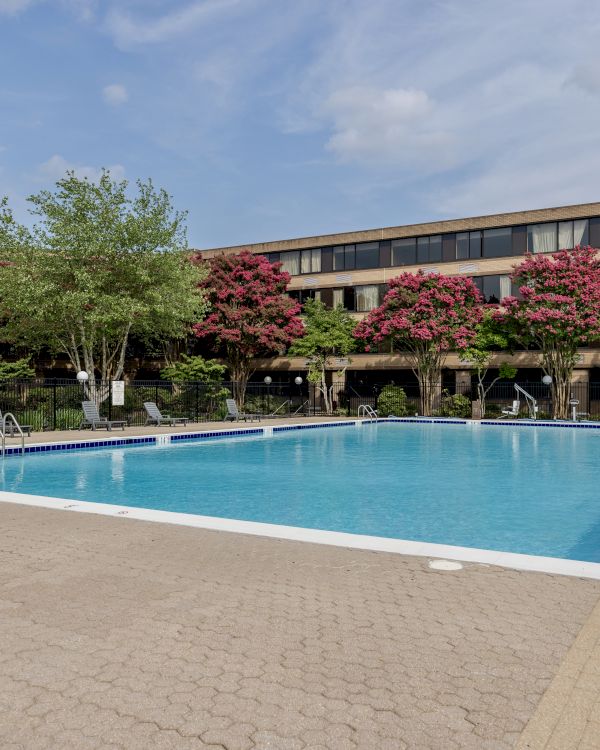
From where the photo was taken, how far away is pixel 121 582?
5746 mm

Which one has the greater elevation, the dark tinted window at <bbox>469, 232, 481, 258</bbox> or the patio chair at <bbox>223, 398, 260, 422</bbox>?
the dark tinted window at <bbox>469, 232, 481, 258</bbox>

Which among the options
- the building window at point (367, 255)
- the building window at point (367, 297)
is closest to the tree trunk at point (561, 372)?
the building window at point (367, 297)

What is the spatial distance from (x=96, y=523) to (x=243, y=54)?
10.5 m

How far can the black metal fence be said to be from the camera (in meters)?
27.4

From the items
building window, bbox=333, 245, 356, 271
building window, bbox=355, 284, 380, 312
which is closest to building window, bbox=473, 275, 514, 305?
building window, bbox=355, 284, 380, 312


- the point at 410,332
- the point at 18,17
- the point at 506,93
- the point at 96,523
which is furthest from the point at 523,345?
the point at 96,523

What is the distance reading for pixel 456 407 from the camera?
36125 mm

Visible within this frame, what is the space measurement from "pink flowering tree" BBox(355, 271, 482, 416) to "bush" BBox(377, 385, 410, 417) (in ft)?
3.96

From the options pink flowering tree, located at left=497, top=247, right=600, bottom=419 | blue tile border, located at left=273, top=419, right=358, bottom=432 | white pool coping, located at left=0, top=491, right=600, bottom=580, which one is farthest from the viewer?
pink flowering tree, located at left=497, top=247, right=600, bottom=419

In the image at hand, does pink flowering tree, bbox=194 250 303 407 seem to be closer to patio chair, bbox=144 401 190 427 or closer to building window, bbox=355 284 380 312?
building window, bbox=355 284 380 312

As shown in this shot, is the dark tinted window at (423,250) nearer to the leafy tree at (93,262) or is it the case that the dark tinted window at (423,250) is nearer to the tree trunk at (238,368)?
the tree trunk at (238,368)

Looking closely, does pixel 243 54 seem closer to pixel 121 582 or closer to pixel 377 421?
pixel 121 582

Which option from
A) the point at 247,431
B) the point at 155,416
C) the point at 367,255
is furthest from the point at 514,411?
the point at 155,416

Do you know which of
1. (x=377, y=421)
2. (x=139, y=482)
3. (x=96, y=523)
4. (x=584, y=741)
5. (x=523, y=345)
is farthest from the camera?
(x=523, y=345)
